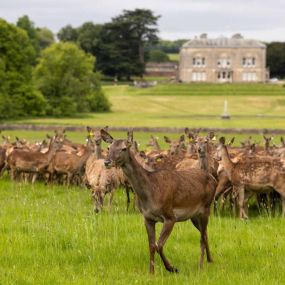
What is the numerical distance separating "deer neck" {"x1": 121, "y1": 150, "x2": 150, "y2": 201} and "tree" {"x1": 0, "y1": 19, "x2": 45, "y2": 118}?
56.1 metres

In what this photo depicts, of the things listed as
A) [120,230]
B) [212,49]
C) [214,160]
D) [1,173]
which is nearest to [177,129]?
[1,173]

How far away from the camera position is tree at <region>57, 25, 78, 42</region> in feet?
482

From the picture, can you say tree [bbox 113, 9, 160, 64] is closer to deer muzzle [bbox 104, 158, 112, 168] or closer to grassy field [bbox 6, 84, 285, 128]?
grassy field [bbox 6, 84, 285, 128]

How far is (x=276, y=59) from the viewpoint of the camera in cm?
14325

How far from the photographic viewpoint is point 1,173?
2256 cm

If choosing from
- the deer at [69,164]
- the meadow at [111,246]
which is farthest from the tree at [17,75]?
the meadow at [111,246]

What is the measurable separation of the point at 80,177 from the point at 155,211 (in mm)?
10998

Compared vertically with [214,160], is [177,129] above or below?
below

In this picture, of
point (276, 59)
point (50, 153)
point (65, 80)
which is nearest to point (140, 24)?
point (276, 59)

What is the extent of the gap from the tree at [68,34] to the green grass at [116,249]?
13317 centimetres

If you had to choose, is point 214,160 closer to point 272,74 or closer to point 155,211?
point 155,211

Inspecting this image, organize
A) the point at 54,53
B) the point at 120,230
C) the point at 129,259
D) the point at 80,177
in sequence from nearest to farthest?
the point at 129,259 < the point at 120,230 < the point at 80,177 < the point at 54,53

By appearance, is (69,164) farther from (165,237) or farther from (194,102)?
(194,102)

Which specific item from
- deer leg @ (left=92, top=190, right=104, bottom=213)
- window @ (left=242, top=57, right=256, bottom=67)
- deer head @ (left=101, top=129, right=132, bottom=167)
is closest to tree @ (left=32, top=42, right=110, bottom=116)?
deer leg @ (left=92, top=190, right=104, bottom=213)
